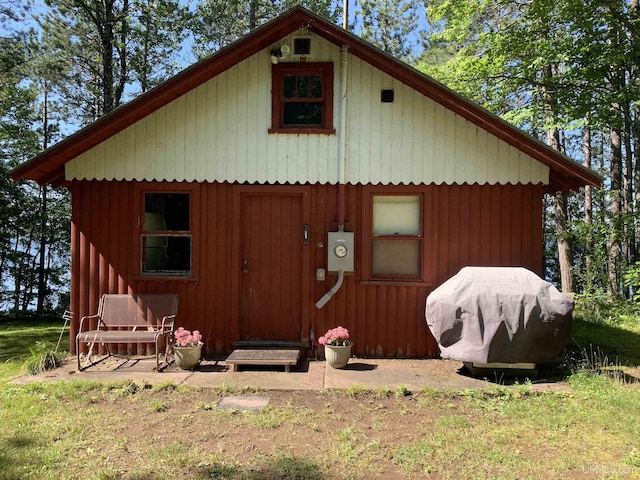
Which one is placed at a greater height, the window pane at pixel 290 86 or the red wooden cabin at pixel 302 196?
the window pane at pixel 290 86

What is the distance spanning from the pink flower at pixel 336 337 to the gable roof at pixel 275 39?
11.0ft

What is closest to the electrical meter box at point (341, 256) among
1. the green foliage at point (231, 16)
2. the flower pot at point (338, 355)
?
the flower pot at point (338, 355)

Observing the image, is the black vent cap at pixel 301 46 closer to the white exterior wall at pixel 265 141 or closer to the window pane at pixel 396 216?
the white exterior wall at pixel 265 141

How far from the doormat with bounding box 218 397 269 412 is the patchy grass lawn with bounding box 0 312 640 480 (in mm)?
95

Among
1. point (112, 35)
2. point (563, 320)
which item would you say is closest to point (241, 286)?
point (563, 320)

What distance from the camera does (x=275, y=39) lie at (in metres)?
6.21

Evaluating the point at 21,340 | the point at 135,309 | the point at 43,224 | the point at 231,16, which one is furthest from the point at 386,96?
the point at 231,16

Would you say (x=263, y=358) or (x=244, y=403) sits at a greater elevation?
(x=263, y=358)

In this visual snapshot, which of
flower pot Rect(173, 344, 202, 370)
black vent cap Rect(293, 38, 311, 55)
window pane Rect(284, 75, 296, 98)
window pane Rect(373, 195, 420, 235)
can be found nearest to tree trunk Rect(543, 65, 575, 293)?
window pane Rect(373, 195, 420, 235)

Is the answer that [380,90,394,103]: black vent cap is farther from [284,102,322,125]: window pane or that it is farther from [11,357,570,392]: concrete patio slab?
[11,357,570,392]: concrete patio slab

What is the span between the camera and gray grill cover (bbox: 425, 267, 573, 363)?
4977 mm

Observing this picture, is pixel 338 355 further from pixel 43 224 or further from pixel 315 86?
pixel 43 224

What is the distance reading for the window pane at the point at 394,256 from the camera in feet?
21.1

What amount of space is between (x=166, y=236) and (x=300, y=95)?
2.86m
